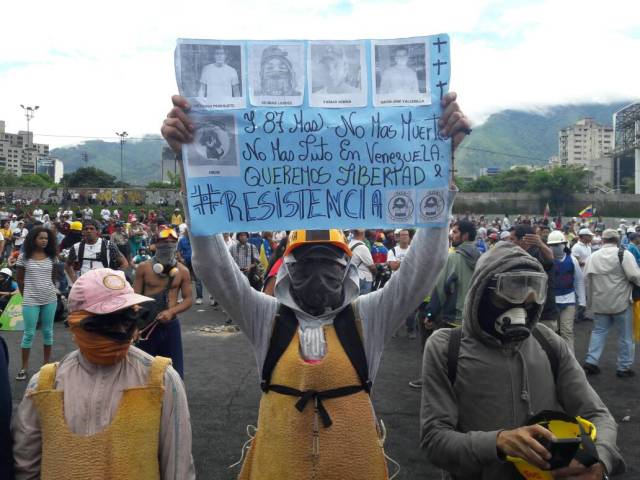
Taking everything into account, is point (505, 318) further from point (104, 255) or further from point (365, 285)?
point (104, 255)

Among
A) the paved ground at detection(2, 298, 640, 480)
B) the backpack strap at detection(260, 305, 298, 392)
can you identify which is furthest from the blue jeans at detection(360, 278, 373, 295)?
the backpack strap at detection(260, 305, 298, 392)

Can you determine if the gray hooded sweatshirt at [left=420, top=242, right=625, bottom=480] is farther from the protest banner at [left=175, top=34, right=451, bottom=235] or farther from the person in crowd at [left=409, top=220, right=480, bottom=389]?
the person in crowd at [left=409, top=220, right=480, bottom=389]

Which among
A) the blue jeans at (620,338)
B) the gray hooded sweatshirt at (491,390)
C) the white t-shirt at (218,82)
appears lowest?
the blue jeans at (620,338)

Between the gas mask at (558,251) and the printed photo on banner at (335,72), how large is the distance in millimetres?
6209

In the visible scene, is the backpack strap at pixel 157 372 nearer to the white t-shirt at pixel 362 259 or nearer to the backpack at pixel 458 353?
the backpack at pixel 458 353

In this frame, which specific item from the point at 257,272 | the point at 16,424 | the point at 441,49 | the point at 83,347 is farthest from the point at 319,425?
the point at 257,272

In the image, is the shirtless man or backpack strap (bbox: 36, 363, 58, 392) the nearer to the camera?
backpack strap (bbox: 36, 363, 58, 392)

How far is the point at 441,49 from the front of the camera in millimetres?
2453

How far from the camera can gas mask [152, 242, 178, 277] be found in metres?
5.96

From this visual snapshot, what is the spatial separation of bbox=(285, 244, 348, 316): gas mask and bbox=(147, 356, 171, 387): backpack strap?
0.62 meters

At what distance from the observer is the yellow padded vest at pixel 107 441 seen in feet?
7.05

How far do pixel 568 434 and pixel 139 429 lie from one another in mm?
1579

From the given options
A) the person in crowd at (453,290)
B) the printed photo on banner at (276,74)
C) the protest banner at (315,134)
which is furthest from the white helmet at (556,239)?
the printed photo on banner at (276,74)

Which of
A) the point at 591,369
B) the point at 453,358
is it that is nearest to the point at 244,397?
the point at 453,358
